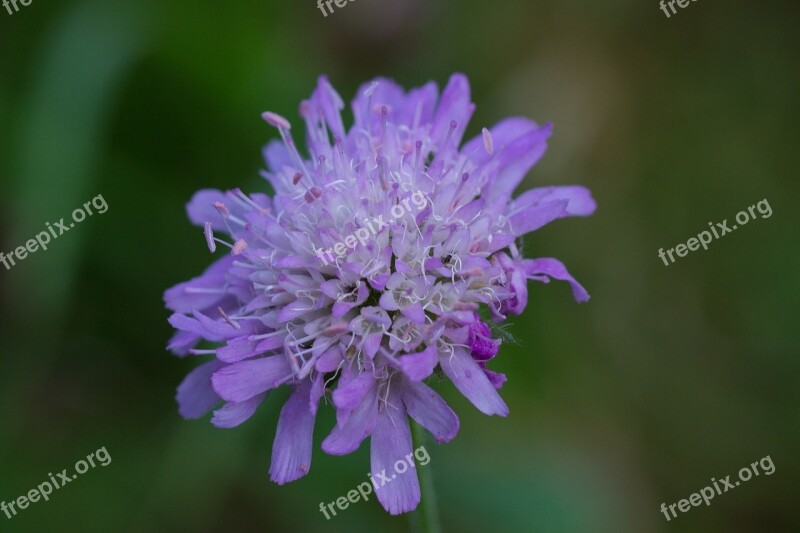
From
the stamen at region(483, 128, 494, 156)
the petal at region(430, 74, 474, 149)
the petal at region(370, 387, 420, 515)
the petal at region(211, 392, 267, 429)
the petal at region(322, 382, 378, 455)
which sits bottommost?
the petal at region(370, 387, 420, 515)

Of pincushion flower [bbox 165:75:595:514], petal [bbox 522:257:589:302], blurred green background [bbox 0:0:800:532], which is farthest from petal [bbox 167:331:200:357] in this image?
petal [bbox 522:257:589:302]

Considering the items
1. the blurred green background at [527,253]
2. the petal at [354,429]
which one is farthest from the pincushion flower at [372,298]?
the blurred green background at [527,253]

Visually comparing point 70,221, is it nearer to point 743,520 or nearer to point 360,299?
point 360,299

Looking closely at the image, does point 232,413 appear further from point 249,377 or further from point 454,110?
point 454,110

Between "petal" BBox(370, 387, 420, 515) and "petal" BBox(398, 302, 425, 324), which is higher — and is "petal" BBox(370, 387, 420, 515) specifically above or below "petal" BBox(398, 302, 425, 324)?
below

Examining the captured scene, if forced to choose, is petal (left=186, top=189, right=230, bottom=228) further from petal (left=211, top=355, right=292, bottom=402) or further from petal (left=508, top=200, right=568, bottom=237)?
petal (left=508, top=200, right=568, bottom=237)

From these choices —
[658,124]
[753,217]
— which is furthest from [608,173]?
[753,217]

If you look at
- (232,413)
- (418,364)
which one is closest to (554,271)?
(418,364)

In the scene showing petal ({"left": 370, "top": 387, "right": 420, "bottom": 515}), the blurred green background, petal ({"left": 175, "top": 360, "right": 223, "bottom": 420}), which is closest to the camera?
petal ({"left": 370, "top": 387, "right": 420, "bottom": 515})
